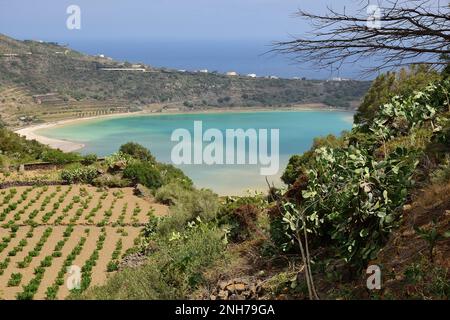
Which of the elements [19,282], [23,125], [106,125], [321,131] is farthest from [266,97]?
[19,282]

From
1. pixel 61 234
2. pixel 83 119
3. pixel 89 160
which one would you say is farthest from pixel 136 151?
pixel 83 119

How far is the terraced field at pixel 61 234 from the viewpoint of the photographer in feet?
40.2

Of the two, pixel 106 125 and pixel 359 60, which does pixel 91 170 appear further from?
pixel 106 125

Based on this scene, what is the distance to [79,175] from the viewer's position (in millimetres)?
24891

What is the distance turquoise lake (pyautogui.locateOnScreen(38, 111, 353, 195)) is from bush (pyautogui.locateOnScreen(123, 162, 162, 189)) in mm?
16492

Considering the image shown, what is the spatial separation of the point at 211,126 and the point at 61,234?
7182 cm

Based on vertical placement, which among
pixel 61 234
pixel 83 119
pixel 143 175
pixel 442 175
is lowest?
pixel 61 234

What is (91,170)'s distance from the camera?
2531 centimetres

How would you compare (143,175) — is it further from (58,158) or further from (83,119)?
(83,119)

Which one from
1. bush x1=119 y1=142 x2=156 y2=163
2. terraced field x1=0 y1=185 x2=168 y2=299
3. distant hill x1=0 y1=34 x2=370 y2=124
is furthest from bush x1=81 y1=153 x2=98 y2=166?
distant hill x1=0 y1=34 x2=370 y2=124

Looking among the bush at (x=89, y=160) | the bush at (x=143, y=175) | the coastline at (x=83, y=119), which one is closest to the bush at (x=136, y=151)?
the bush at (x=89, y=160)

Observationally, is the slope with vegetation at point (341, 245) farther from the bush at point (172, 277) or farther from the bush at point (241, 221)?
the bush at point (241, 221)
